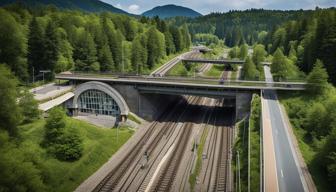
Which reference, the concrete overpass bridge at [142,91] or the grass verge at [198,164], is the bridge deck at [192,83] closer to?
the concrete overpass bridge at [142,91]

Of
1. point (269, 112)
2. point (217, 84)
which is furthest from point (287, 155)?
point (217, 84)

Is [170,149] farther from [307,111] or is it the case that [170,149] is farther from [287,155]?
[307,111]

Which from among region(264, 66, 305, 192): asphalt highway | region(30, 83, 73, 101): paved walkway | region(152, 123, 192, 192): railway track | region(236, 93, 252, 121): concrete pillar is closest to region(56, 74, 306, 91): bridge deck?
region(236, 93, 252, 121): concrete pillar

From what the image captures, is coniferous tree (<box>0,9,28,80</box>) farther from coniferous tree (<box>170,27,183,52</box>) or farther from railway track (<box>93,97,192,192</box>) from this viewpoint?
coniferous tree (<box>170,27,183,52</box>)

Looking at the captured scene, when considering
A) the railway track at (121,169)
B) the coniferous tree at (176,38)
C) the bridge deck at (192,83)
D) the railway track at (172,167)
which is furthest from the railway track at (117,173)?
the coniferous tree at (176,38)

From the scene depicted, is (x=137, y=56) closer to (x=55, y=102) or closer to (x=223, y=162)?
(x=55, y=102)

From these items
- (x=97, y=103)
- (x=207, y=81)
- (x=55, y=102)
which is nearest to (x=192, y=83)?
(x=207, y=81)

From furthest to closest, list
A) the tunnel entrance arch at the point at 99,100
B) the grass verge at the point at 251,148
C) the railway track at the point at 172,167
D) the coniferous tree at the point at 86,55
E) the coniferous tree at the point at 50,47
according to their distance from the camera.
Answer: the coniferous tree at the point at 86,55
the coniferous tree at the point at 50,47
the tunnel entrance arch at the point at 99,100
the railway track at the point at 172,167
the grass verge at the point at 251,148
